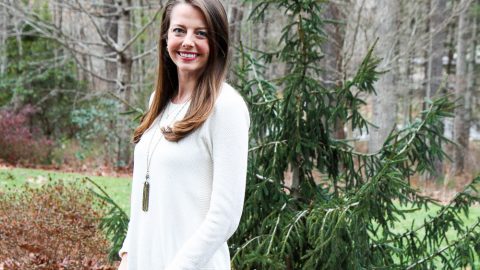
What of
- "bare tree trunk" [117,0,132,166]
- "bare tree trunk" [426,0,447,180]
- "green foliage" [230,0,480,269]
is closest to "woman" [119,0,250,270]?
"green foliage" [230,0,480,269]

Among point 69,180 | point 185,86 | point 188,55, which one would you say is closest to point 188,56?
point 188,55

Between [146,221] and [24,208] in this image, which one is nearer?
[146,221]

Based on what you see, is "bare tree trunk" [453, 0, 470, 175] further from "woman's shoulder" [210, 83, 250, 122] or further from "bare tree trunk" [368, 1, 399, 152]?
Result: "woman's shoulder" [210, 83, 250, 122]

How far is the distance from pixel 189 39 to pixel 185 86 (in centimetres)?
19

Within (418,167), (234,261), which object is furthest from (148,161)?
(418,167)

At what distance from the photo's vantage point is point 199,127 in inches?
75.9

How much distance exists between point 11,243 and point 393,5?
30.5 ft

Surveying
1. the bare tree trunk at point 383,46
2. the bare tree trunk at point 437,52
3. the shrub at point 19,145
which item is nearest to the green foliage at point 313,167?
the bare tree trunk at point 383,46

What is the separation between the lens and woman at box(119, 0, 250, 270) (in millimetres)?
1901

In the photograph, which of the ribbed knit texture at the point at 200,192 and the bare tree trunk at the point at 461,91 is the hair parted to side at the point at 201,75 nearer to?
the ribbed knit texture at the point at 200,192

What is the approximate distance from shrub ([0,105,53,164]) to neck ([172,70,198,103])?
13.3 meters

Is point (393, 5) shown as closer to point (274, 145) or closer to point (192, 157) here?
point (274, 145)

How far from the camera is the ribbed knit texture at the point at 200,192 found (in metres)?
1.89

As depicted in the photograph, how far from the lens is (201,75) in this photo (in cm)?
211
